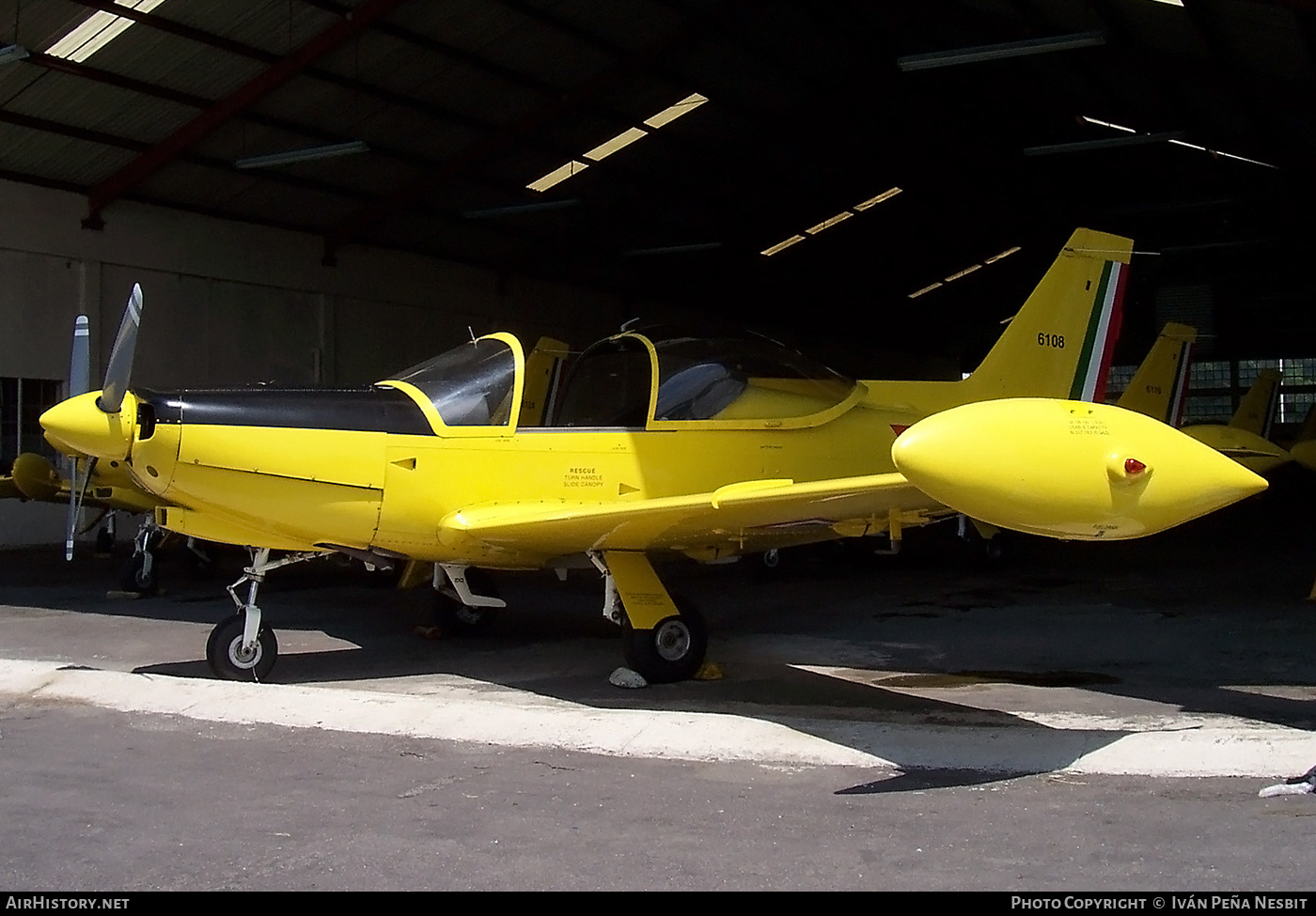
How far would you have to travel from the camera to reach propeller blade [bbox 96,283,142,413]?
21.2 ft

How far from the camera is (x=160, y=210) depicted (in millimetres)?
19969

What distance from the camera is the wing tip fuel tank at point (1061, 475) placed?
4.59m

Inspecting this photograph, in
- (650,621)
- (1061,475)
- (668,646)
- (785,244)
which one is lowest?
(668,646)

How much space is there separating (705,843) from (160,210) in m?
18.8

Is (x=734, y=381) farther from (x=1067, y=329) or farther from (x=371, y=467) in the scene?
(x=1067, y=329)

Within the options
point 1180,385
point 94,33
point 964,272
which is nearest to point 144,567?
point 94,33

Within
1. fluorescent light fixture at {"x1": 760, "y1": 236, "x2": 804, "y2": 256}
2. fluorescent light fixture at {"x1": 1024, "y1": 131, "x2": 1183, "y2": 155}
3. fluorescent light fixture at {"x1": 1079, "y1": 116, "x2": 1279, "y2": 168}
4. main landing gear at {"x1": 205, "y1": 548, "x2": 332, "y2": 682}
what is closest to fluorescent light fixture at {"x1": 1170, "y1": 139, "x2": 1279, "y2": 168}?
fluorescent light fixture at {"x1": 1079, "y1": 116, "x2": 1279, "y2": 168}

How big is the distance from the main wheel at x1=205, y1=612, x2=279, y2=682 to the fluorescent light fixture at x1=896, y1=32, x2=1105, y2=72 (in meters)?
12.0

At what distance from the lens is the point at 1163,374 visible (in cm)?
1833

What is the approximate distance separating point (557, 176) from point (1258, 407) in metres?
13.7

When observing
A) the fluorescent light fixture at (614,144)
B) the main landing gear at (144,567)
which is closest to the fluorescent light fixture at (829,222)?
the fluorescent light fixture at (614,144)
